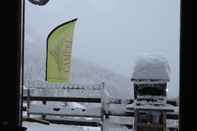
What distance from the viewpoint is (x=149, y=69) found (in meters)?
2.47

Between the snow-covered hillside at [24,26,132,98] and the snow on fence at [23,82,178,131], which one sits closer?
the snow-covered hillside at [24,26,132,98]

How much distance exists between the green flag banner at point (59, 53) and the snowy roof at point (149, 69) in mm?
586

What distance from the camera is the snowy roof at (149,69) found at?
2.36 m

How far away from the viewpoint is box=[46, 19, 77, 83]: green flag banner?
2.69 meters

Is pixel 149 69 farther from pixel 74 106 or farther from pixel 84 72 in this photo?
pixel 74 106

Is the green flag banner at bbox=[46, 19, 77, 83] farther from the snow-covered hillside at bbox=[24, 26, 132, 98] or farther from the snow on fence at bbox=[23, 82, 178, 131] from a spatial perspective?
the snow on fence at bbox=[23, 82, 178, 131]

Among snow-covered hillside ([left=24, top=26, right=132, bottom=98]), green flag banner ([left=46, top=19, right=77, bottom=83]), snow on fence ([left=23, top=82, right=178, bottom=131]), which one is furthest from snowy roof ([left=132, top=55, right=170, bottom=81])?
snow on fence ([left=23, top=82, right=178, bottom=131])

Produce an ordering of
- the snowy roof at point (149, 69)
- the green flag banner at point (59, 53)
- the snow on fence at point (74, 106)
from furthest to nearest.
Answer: the snow on fence at point (74, 106)
the green flag banner at point (59, 53)
the snowy roof at point (149, 69)

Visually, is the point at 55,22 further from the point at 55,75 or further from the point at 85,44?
the point at 55,75

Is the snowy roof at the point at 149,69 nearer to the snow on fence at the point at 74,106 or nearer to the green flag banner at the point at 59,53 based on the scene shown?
the green flag banner at the point at 59,53

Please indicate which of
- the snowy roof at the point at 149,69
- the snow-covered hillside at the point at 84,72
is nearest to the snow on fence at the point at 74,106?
the snow-covered hillside at the point at 84,72

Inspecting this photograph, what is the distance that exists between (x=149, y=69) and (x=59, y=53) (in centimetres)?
76

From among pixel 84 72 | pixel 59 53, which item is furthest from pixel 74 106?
pixel 59 53

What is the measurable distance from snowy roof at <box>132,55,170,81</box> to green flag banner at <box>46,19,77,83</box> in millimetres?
586
